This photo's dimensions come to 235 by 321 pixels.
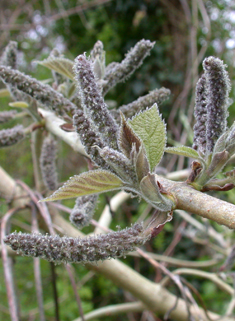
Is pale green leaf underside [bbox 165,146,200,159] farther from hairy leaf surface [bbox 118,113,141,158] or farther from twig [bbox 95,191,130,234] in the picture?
twig [bbox 95,191,130,234]

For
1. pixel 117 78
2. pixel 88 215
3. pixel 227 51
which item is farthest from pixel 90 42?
pixel 88 215

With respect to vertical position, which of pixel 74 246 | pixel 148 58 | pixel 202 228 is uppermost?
pixel 148 58

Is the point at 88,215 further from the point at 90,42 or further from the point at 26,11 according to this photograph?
the point at 26,11

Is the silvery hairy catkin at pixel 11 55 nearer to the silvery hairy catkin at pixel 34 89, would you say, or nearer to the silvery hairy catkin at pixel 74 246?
the silvery hairy catkin at pixel 34 89

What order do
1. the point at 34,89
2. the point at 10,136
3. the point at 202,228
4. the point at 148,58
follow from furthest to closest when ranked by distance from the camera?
the point at 148,58
the point at 202,228
the point at 10,136
the point at 34,89

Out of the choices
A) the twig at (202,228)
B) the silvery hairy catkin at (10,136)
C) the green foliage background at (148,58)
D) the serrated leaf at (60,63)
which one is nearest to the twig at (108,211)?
the twig at (202,228)

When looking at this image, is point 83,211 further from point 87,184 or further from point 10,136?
point 10,136

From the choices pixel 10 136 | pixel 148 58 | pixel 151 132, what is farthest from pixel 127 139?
pixel 148 58

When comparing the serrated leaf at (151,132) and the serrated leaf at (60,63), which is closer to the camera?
the serrated leaf at (151,132)
